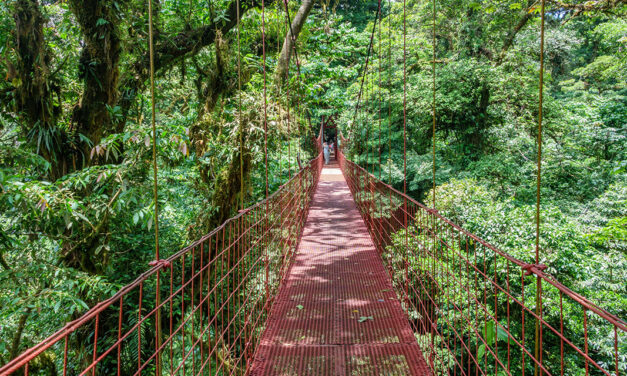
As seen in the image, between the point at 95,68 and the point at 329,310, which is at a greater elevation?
the point at 95,68

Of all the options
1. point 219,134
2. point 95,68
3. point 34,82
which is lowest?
point 219,134

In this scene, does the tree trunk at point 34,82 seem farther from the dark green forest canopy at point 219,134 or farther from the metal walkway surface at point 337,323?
the metal walkway surface at point 337,323

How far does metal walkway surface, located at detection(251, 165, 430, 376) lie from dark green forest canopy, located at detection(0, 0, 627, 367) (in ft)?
3.13

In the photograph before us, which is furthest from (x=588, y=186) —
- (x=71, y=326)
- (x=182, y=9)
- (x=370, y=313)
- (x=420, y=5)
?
(x=71, y=326)

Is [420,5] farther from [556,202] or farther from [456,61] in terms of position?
[556,202]

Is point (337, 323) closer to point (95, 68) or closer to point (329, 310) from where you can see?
point (329, 310)

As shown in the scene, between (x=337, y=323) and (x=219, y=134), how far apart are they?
2601 mm

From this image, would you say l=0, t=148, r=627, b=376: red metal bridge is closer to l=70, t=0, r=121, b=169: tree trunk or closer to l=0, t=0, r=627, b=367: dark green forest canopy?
l=0, t=0, r=627, b=367: dark green forest canopy

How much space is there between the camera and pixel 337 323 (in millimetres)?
2283

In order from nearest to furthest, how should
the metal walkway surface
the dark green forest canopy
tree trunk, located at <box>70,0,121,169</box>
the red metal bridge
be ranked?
1. the red metal bridge
2. the metal walkway surface
3. the dark green forest canopy
4. tree trunk, located at <box>70,0,121,169</box>

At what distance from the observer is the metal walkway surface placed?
182 cm

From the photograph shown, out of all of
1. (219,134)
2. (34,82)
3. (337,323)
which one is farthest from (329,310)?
(34,82)

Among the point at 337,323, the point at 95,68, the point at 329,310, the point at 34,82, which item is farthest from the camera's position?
the point at 95,68

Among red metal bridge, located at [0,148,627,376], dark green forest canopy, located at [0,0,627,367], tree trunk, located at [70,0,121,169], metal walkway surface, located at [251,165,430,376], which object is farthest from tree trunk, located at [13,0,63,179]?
metal walkway surface, located at [251,165,430,376]
